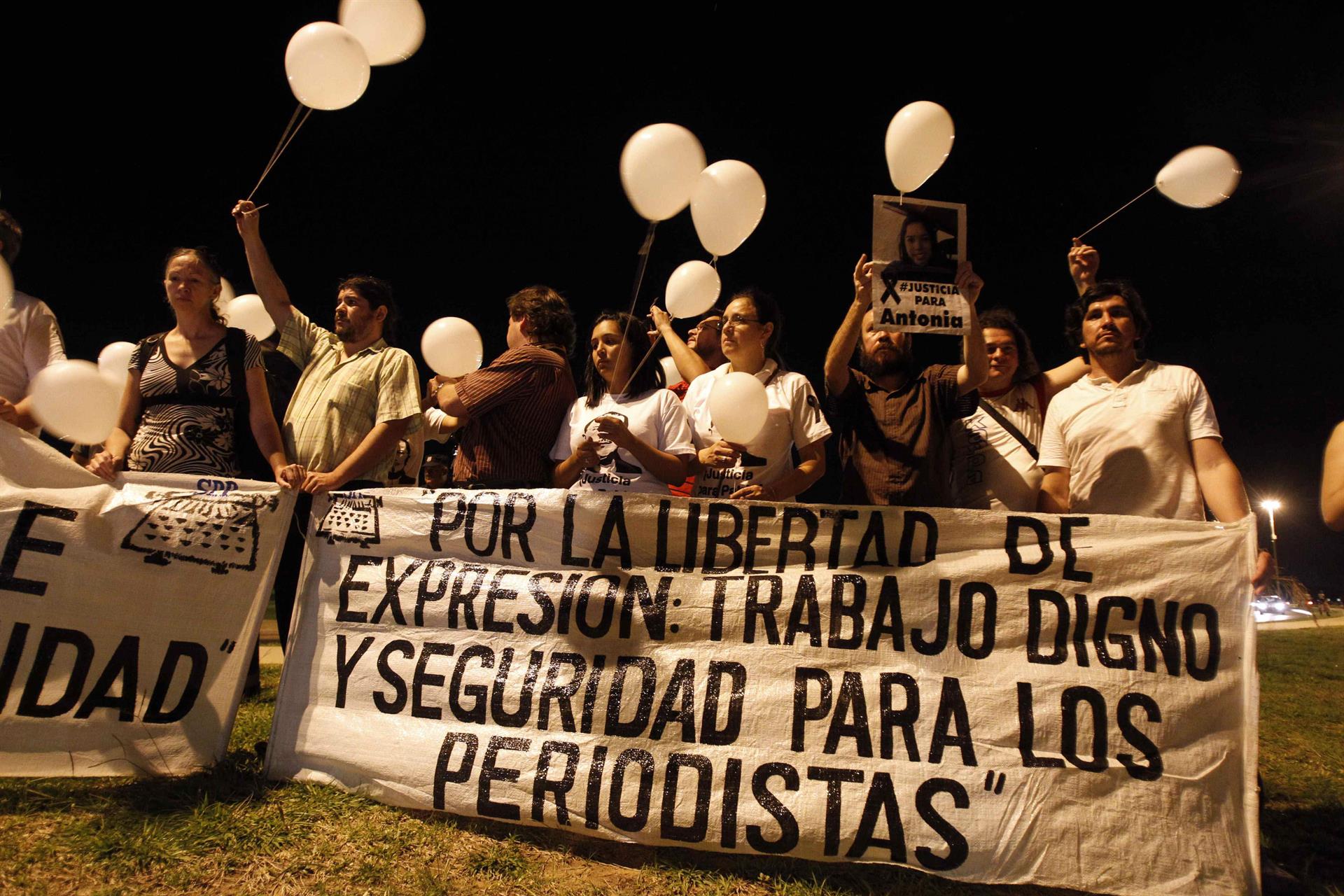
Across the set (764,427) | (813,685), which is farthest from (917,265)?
(813,685)

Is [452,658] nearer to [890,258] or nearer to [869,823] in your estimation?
[869,823]

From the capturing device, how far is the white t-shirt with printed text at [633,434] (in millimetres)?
3236

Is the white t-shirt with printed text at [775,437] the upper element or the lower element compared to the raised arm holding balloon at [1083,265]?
lower

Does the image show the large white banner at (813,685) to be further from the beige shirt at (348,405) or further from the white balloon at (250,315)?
the white balloon at (250,315)

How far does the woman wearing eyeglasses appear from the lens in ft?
10.6

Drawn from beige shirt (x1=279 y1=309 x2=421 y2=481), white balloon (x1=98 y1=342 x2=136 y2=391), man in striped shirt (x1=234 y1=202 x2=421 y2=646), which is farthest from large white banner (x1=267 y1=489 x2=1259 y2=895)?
white balloon (x1=98 y1=342 x2=136 y2=391)

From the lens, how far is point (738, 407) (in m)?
2.91

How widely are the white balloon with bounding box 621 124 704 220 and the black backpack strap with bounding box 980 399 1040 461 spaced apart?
1.63 metres

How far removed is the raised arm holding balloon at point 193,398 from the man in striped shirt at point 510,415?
26.3 inches

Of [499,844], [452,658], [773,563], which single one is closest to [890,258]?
[773,563]

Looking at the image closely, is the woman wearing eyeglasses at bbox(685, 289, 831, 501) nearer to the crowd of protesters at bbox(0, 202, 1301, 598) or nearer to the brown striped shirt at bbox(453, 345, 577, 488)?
the crowd of protesters at bbox(0, 202, 1301, 598)

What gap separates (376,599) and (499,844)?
1.00 m

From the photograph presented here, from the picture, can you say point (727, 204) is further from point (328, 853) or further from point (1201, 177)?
point (328, 853)

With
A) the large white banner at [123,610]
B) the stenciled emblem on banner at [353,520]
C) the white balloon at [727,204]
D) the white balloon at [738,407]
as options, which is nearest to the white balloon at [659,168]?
the white balloon at [727,204]
